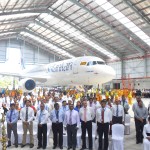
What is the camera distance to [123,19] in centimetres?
3238

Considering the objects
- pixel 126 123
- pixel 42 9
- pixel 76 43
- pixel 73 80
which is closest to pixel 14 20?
pixel 42 9

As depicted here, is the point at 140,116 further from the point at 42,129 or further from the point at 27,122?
the point at 27,122

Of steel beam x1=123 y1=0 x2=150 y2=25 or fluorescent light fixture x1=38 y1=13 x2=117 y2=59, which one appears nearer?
steel beam x1=123 y1=0 x2=150 y2=25

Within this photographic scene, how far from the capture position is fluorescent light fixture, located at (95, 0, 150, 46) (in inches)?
1169

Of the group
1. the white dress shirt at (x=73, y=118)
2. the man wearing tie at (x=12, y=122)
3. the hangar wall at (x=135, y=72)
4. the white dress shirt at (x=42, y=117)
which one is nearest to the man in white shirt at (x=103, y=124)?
the white dress shirt at (x=73, y=118)

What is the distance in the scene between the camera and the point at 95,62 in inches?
740

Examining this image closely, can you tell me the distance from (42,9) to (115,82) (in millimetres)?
21616

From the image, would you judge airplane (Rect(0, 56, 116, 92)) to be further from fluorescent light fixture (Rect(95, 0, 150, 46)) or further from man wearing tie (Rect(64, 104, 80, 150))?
fluorescent light fixture (Rect(95, 0, 150, 46))

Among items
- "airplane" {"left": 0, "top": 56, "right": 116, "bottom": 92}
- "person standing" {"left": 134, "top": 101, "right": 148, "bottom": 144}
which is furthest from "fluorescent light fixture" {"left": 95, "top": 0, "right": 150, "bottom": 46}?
"person standing" {"left": 134, "top": 101, "right": 148, "bottom": 144}

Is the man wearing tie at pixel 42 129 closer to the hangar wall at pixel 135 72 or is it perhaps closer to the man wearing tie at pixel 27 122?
the man wearing tie at pixel 27 122

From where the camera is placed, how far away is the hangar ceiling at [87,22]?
29.4 m

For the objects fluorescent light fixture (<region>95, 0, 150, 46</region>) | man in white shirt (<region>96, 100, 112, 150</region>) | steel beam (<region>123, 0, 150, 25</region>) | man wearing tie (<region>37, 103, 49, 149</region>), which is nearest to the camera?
man in white shirt (<region>96, 100, 112, 150</region>)

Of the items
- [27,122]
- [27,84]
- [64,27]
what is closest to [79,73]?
[27,84]

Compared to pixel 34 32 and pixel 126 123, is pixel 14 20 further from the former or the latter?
pixel 126 123
